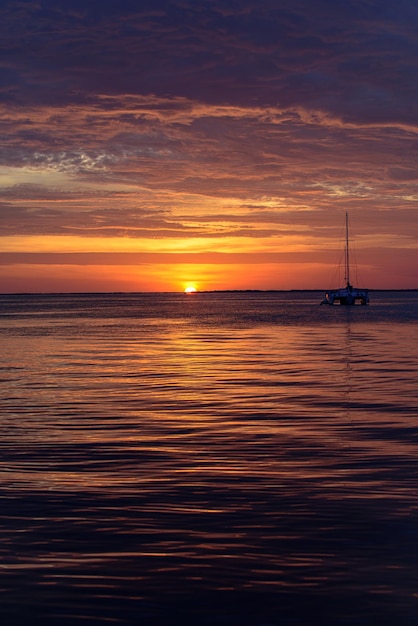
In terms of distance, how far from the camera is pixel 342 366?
35000 mm

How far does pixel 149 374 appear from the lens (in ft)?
107

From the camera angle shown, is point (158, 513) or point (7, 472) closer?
point (158, 513)

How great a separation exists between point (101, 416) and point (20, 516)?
1000 centimetres

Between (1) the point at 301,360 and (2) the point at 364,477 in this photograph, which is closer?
(2) the point at 364,477

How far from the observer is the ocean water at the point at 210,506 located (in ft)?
25.9

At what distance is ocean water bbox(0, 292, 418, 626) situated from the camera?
790cm

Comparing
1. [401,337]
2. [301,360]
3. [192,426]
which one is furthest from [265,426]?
[401,337]

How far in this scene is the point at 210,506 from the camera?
37.6ft

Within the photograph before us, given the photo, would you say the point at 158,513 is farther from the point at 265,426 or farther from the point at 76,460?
the point at 265,426

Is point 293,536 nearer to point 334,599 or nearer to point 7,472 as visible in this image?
point 334,599

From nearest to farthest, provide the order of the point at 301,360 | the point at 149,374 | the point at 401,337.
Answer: the point at 149,374, the point at 301,360, the point at 401,337

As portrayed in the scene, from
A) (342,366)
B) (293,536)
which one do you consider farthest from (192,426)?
(342,366)

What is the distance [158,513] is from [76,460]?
4.15 m

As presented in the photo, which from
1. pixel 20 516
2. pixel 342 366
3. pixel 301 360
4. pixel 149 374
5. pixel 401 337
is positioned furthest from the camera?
pixel 401 337
